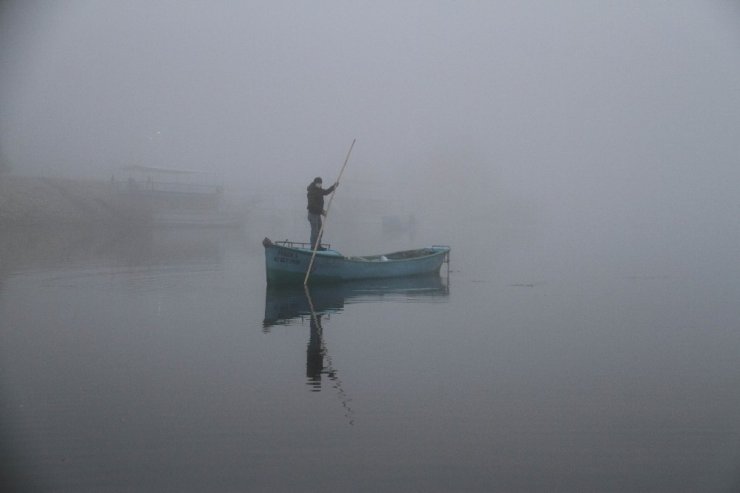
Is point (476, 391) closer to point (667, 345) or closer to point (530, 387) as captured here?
point (530, 387)

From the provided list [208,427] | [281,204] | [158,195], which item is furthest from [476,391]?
[281,204]

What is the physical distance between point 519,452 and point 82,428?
5.38 meters

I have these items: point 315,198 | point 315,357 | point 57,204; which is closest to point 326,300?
point 315,198

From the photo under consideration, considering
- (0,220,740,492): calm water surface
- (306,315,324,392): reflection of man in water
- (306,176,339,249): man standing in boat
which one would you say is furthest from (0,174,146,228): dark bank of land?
(306,315,324,392): reflection of man in water

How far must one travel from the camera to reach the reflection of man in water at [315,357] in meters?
9.10

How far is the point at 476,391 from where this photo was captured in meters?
8.78

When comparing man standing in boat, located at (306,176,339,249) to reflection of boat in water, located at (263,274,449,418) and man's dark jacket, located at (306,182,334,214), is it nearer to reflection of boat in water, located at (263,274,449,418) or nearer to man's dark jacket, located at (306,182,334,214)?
man's dark jacket, located at (306,182,334,214)

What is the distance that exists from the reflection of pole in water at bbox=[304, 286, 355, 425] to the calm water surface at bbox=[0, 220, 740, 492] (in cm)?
6

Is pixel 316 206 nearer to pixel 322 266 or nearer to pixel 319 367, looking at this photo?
pixel 322 266

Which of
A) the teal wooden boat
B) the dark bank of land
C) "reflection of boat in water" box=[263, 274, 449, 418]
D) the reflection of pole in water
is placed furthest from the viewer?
the dark bank of land

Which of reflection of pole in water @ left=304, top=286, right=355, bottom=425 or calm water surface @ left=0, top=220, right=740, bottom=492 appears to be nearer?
calm water surface @ left=0, top=220, right=740, bottom=492

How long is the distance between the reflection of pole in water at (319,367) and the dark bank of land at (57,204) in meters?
47.2

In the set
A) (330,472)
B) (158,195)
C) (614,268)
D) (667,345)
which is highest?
Answer: (158,195)

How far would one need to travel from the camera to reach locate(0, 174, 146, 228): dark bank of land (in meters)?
50.2
